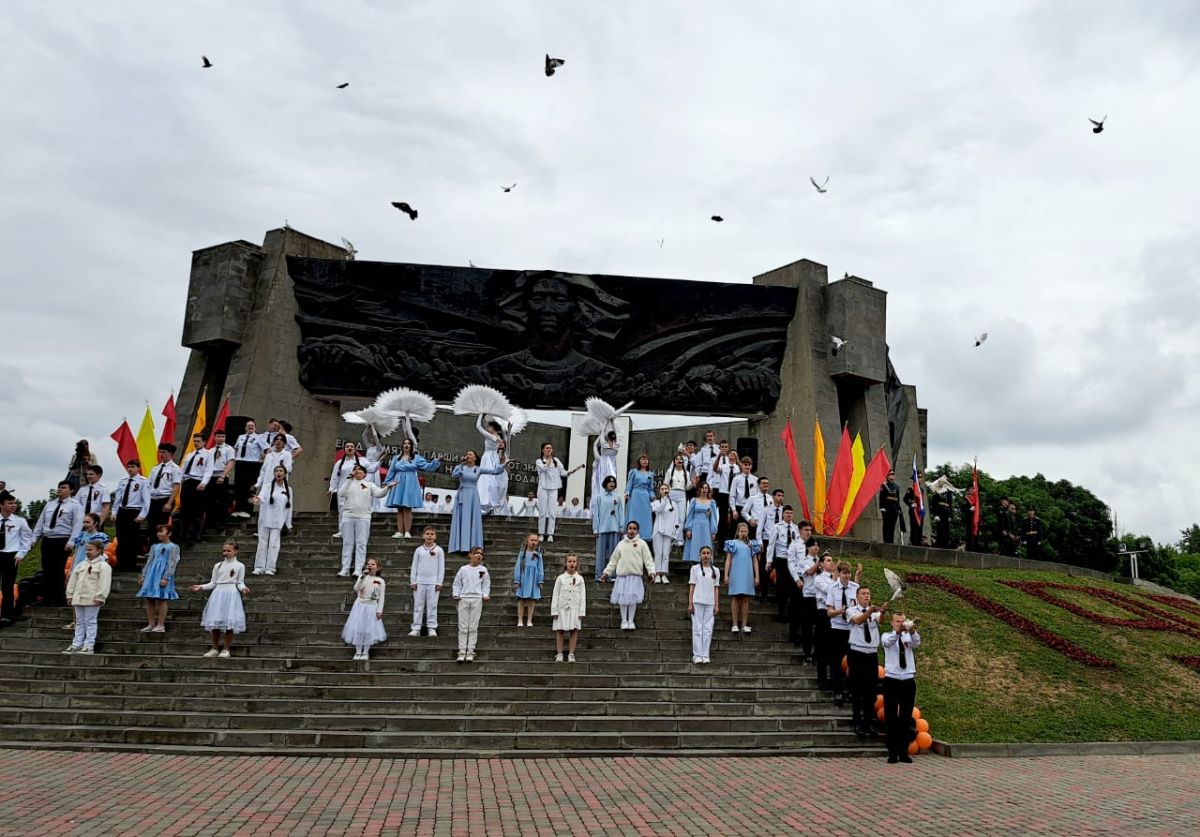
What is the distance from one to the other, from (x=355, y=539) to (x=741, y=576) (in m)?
6.09

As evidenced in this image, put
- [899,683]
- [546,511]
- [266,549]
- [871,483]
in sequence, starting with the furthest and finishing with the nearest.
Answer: [871,483]
[546,511]
[266,549]
[899,683]

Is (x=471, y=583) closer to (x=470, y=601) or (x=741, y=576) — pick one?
(x=470, y=601)

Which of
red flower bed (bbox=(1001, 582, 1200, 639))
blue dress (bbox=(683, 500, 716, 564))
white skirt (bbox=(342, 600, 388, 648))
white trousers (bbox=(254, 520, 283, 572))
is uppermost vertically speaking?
blue dress (bbox=(683, 500, 716, 564))

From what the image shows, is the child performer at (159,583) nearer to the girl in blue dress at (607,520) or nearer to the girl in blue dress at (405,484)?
the girl in blue dress at (405,484)

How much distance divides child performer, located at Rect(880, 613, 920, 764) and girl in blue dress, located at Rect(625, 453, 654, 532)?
5632mm

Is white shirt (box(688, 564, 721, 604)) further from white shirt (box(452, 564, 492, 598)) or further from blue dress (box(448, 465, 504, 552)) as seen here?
blue dress (box(448, 465, 504, 552))

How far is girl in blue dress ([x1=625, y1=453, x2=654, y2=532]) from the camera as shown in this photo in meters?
15.1

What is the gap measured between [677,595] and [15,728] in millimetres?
8626

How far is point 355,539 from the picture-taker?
14406 millimetres

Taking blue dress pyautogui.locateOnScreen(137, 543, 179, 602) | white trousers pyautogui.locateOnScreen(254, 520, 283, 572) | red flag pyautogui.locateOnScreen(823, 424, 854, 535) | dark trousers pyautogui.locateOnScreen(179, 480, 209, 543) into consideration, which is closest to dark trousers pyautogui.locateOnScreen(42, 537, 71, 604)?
blue dress pyautogui.locateOnScreen(137, 543, 179, 602)

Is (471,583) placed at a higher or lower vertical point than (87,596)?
higher

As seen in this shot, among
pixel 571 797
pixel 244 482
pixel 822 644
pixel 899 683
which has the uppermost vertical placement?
pixel 244 482

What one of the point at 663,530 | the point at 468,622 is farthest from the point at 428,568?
the point at 663,530

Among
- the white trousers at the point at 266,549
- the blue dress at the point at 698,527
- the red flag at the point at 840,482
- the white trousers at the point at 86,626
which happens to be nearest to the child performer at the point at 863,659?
the blue dress at the point at 698,527
